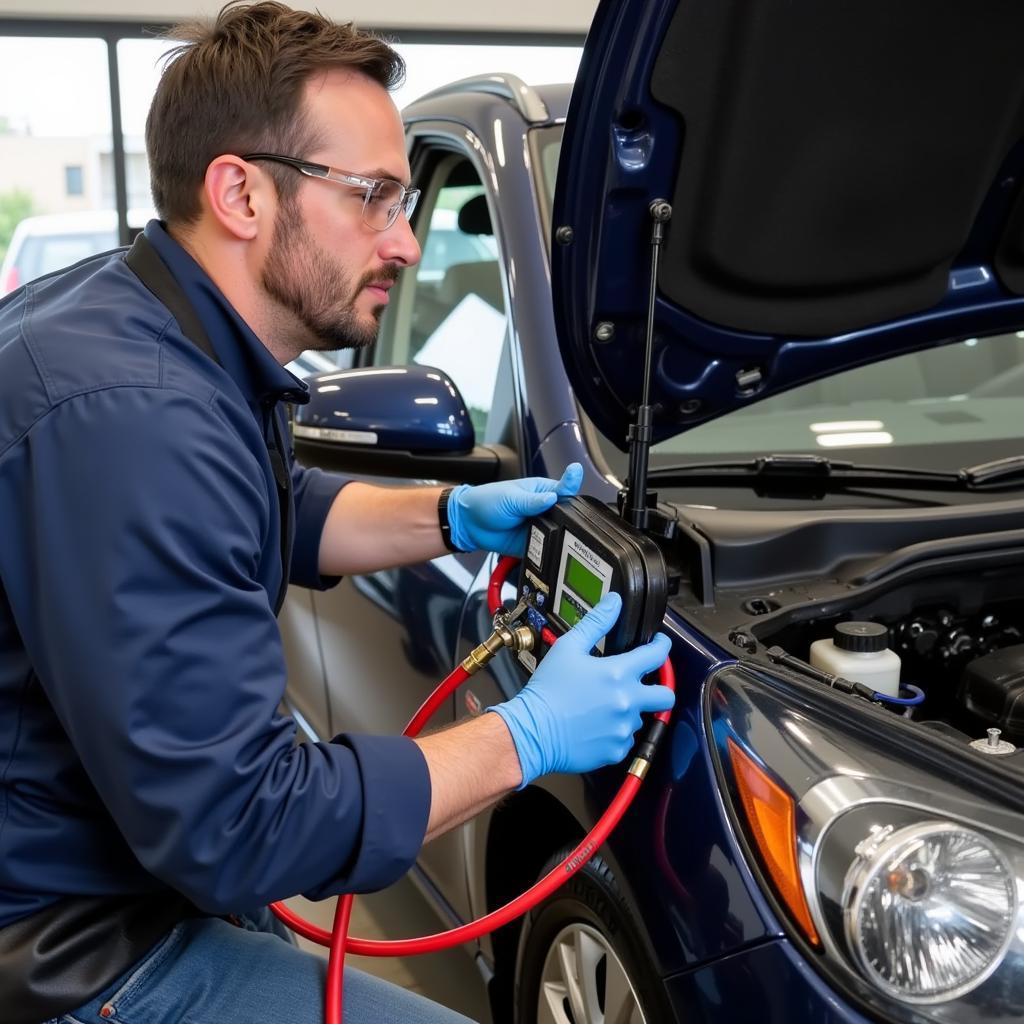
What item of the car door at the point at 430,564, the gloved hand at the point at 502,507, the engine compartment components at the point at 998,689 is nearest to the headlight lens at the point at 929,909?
the engine compartment components at the point at 998,689

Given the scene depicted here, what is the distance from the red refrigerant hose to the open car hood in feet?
1.26

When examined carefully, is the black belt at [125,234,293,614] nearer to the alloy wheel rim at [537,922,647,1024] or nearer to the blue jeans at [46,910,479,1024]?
the blue jeans at [46,910,479,1024]

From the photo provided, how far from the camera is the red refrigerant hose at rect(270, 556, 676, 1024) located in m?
1.22

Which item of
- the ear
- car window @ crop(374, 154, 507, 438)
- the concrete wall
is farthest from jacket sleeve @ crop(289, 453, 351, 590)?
the concrete wall

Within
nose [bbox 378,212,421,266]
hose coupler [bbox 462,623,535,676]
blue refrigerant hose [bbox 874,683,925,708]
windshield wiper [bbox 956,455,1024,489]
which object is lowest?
hose coupler [bbox 462,623,535,676]

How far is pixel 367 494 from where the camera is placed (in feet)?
6.03

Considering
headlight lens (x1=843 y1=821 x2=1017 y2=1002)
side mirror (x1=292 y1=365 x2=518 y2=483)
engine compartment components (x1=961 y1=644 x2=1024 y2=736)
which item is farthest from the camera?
side mirror (x1=292 y1=365 x2=518 y2=483)

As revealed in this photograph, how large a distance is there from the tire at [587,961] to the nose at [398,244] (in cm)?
74

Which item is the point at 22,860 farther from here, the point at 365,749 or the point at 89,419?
the point at 89,419

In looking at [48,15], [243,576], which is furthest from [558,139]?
[48,15]

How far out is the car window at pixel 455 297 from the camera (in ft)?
6.55

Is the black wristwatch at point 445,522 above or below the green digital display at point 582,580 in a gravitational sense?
below

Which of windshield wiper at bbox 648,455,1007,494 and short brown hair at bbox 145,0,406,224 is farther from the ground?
short brown hair at bbox 145,0,406,224

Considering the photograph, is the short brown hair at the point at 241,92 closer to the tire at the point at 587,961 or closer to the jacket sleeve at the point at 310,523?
the jacket sleeve at the point at 310,523
